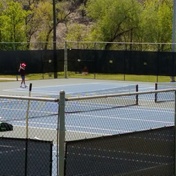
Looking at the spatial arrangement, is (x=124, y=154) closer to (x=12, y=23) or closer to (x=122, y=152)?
(x=122, y=152)

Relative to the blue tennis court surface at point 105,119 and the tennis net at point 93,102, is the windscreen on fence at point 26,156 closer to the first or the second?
the tennis net at point 93,102

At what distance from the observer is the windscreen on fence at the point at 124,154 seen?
8469 millimetres

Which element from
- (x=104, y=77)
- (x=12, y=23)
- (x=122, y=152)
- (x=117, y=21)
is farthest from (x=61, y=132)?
(x=117, y=21)

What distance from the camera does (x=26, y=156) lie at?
858 centimetres

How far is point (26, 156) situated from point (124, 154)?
1.57 m

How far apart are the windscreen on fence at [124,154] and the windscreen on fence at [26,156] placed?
15.5 inches

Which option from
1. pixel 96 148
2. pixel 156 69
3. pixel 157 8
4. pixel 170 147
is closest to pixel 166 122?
pixel 170 147

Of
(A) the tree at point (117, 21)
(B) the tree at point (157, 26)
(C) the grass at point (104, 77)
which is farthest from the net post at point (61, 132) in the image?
(A) the tree at point (117, 21)

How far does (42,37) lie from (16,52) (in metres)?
39.6

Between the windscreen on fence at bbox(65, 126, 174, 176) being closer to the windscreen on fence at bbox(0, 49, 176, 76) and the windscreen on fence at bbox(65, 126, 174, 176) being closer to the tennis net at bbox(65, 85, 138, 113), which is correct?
the tennis net at bbox(65, 85, 138, 113)

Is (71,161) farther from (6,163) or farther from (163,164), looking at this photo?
(163,164)

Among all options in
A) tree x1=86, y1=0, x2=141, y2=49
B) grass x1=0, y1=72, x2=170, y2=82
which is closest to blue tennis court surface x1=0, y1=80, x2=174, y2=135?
grass x1=0, y1=72, x2=170, y2=82

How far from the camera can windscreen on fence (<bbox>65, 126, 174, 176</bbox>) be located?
847 cm

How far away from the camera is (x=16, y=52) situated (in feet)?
144
